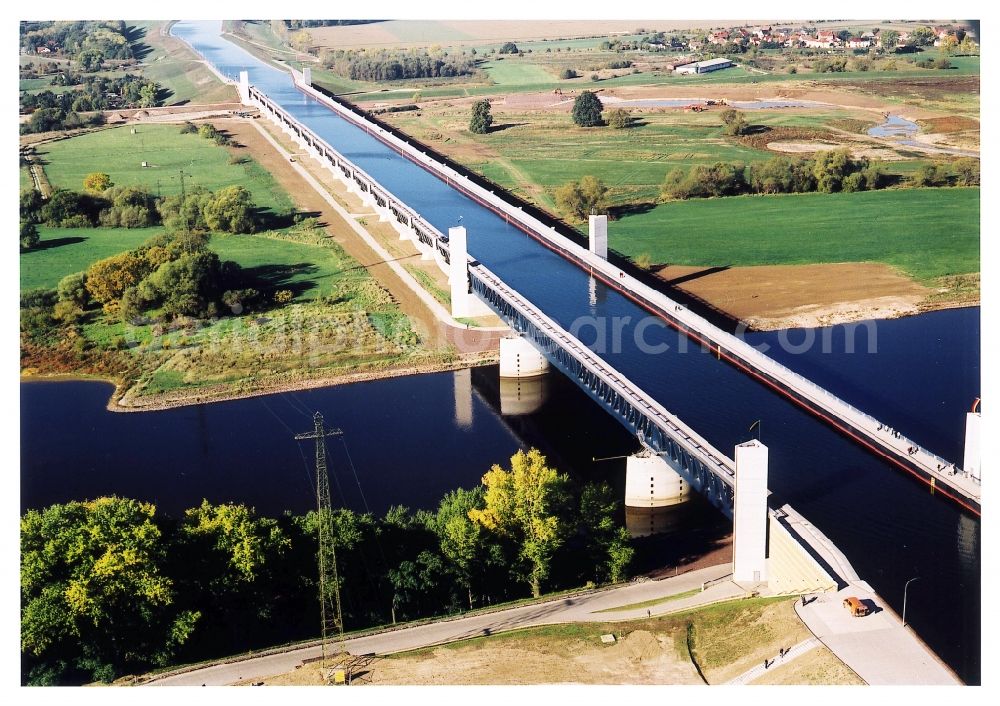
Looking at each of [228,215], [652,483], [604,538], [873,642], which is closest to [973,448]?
[873,642]

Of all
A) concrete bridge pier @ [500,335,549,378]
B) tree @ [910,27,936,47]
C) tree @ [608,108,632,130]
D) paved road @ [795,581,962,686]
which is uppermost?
tree @ [910,27,936,47]

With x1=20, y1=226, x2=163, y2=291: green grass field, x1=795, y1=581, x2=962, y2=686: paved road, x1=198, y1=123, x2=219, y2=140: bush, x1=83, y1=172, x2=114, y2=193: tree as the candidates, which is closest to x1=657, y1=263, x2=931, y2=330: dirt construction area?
x1=795, y1=581, x2=962, y2=686: paved road

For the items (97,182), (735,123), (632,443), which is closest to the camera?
(632,443)

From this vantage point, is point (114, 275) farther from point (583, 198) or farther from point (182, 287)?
point (583, 198)

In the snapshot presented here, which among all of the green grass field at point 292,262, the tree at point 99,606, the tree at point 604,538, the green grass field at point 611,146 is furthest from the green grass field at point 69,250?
the tree at point 604,538

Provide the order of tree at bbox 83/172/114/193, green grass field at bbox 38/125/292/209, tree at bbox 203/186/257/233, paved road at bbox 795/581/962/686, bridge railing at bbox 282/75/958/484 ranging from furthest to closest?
green grass field at bbox 38/125/292/209 < tree at bbox 83/172/114/193 < tree at bbox 203/186/257/233 < bridge railing at bbox 282/75/958/484 < paved road at bbox 795/581/962/686

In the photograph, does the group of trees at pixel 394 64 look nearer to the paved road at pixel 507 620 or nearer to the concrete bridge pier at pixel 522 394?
the concrete bridge pier at pixel 522 394

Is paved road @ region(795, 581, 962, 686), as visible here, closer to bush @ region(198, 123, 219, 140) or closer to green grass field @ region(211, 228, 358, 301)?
green grass field @ region(211, 228, 358, 301)
